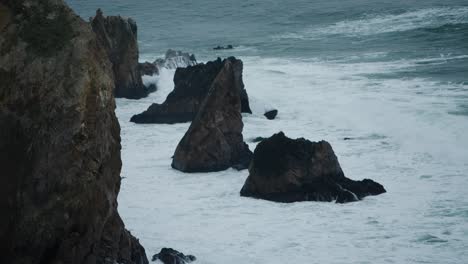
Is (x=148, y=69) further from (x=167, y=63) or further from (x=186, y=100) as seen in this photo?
(x=186, y=100)

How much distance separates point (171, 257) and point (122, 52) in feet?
89.0

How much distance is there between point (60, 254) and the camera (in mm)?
13461

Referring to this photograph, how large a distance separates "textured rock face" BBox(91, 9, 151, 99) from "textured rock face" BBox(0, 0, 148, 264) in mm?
27809

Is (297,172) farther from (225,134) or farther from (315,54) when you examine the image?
(315,54)

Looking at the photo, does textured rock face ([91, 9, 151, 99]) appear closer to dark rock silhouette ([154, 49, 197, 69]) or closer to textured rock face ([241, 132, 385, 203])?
dark rock silhouette ([154, 49, 197, 69])

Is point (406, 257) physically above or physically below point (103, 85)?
below

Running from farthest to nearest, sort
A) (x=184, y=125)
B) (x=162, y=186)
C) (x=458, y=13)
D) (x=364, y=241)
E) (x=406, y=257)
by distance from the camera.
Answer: (x=458, y=13), (x=184, y=125), (x=162, y=186), (x=364, y=241), (x=406, y=257)

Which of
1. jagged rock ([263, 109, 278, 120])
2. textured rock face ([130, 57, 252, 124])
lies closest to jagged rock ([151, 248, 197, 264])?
textured rock face ([130, 57, 252, 124])

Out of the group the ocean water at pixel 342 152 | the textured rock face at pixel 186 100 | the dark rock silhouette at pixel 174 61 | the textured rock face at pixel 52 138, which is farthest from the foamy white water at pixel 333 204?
the dark rock silhouette at pixel 174 61

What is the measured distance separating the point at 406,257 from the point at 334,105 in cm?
2113

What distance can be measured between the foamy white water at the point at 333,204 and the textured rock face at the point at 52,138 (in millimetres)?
4063

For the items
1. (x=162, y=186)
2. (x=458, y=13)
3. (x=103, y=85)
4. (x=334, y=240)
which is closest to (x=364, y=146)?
(x=162, y=186)

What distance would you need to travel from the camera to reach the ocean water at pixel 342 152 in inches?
722

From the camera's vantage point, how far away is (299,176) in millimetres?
22266
